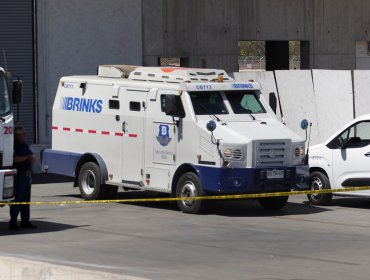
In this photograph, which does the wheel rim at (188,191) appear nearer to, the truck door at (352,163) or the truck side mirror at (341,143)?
the truck door at (352,163)

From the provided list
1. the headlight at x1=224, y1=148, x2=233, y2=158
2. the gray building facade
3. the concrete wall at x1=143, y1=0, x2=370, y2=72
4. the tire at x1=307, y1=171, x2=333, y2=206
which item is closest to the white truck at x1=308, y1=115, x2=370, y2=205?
the tire at x1=307, y1=171, x2=333, y2=206

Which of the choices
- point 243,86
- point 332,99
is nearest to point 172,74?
point 243,86

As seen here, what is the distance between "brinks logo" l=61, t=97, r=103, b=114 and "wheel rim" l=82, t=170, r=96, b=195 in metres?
1.28

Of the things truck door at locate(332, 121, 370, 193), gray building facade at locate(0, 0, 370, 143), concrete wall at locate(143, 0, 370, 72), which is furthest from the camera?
concrete wall at locate(143, 0, 370, 72)

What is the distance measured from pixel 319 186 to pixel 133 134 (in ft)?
12.6

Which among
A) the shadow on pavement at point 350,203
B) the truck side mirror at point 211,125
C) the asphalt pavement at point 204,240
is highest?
the truck side mirror at point 211,125

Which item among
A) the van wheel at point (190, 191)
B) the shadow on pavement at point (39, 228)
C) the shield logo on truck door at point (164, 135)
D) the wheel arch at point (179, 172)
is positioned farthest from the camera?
the shield logo on truck door at point (164, 135)

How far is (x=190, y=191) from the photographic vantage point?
1961 cm

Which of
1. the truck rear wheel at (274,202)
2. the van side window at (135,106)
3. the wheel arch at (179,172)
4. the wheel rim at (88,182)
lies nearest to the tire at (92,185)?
the wheel rim at (88,182)

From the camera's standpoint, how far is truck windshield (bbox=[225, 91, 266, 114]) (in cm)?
2038

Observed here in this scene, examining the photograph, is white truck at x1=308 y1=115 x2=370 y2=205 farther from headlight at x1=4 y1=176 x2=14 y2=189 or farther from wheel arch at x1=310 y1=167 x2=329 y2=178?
headlight at x1=4 y1=176 x2=14 y2=189

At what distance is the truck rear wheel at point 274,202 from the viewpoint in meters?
20.3

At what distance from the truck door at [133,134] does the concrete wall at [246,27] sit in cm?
1112

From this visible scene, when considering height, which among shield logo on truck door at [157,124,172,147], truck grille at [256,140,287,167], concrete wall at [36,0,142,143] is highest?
concrete wall at [36,0,142,143]
